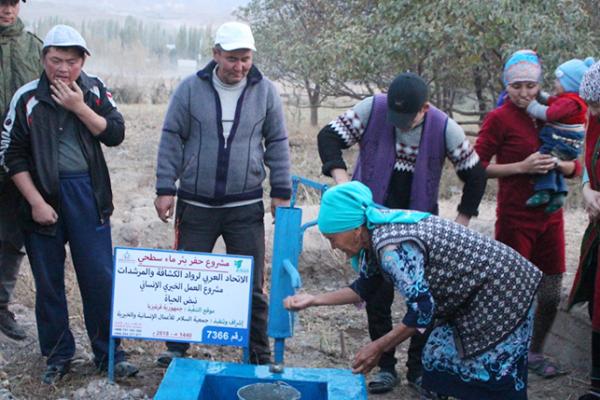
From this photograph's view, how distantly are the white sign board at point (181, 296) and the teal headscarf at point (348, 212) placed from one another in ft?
3.24

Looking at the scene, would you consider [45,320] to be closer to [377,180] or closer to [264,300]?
[264,300]

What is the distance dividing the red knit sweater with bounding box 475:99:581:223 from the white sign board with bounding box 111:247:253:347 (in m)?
1.40

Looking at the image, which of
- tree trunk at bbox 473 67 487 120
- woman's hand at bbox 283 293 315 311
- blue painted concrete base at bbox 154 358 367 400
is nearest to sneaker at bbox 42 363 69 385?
blue painted concrete base at bbox 154 358 367 400

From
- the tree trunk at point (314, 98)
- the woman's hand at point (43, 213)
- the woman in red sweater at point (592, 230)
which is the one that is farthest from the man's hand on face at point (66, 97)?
the tree trunk at point (314, 98)

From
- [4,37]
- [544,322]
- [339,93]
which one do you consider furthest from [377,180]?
[339,93]

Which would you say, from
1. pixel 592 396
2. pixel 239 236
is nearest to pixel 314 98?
pixel 239 236

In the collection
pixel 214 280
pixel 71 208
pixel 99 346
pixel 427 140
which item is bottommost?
pixel 99 346

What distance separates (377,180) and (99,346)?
1568 millimetres

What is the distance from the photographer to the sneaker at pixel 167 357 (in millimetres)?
4484

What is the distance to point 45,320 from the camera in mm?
4234

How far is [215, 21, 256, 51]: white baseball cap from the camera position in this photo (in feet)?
14.0

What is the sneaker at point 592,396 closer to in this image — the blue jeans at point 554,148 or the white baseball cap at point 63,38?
the blue jeans at point 554,148

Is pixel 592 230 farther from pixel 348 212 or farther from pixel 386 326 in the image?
pixel 348 212

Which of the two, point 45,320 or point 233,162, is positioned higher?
point 233,162
